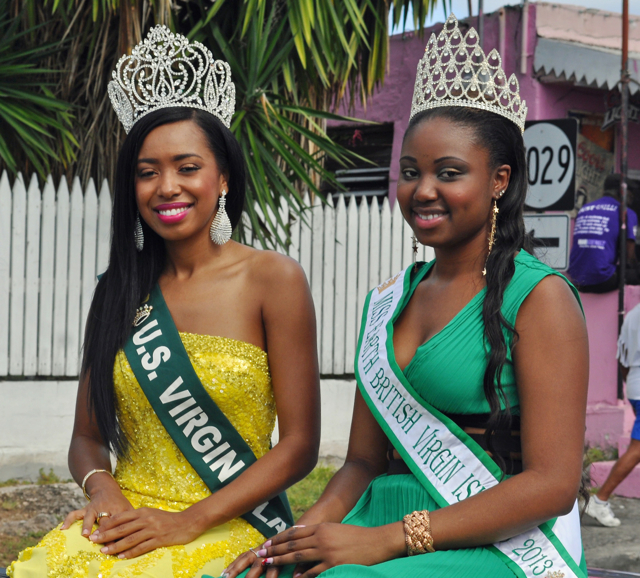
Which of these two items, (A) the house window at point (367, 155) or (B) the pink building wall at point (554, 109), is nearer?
(B) the pink building wall at point (554, 109)

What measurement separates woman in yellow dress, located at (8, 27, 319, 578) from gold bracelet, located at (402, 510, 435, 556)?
0.65 m

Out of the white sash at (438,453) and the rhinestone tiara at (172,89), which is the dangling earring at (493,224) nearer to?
the white sash at (438,453)

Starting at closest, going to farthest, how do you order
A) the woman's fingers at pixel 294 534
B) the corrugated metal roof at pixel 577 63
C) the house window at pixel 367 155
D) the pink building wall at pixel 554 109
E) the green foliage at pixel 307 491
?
1. the woman's fingers at pixel 294 534
2. the green foliage at pixel 307 491
3. the pink building wall at pixel 554 109
4. the corrugated metal roof at pixel 577 63
5. the house window at pixel 367 155

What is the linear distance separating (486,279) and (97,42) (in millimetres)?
5283

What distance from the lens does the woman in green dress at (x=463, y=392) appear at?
179cm

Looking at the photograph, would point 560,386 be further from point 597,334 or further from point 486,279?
point 597,334

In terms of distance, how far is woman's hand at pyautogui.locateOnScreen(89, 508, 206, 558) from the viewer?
2.17 meters

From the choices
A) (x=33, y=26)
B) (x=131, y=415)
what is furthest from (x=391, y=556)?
(x=33, y=26)

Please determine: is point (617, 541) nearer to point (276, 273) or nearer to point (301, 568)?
point (276, 273)

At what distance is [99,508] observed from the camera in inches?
91.0

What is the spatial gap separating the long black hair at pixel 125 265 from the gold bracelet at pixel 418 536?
3.51ft

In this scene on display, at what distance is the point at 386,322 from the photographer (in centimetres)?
216

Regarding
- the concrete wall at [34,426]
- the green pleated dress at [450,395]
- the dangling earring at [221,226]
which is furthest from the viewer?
the concrete wall at [34,426]

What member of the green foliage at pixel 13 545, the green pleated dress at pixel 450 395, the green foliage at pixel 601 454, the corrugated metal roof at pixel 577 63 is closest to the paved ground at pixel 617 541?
the green foliage at pixel 601 454
